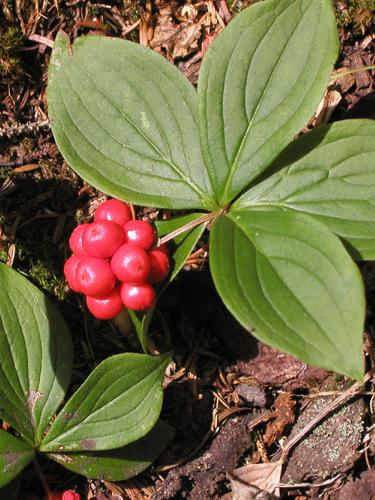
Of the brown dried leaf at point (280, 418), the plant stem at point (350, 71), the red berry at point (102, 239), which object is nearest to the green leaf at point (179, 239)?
the red berry at point (102, 239)

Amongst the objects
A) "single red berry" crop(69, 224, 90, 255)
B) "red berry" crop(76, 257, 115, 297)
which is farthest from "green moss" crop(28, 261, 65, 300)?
"red berry" crop(76, 257, 115, 297)

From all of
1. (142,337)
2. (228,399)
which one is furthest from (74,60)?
(228,399)

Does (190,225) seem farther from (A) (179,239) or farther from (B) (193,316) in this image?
(B) (193,316)

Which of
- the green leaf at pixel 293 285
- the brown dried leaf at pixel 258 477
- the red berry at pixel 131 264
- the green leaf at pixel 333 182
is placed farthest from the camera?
the brown dried leaf at pixel 258 477

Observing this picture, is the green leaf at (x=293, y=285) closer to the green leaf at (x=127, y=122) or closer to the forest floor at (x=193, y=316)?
the green leaf at (x=127, y=122)

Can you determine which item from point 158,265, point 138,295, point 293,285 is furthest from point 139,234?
point 293,285

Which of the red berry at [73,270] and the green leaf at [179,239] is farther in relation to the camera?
the green leaf at [179,239]
